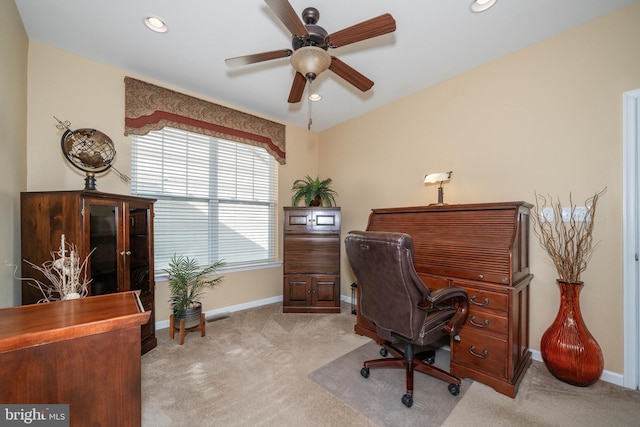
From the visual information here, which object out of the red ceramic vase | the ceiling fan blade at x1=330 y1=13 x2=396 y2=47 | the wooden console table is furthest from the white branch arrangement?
the red ceramic vase

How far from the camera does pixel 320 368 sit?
2.12m

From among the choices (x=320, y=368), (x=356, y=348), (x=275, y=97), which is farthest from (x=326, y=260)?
(x=275, y=97)

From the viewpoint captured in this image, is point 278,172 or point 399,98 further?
point 278,172

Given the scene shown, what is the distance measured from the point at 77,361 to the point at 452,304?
2.12 metres

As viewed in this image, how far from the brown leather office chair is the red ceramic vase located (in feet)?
2.52

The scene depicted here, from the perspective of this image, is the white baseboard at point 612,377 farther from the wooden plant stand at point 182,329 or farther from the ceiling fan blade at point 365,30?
the wooden plant stand at point 182,329

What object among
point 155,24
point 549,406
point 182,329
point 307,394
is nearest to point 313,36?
point 155,24

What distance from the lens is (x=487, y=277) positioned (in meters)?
1.88

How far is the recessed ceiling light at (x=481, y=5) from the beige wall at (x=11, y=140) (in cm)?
313

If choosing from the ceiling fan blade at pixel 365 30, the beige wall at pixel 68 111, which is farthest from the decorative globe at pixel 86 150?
the ceiling fan blade at pixel 365 30

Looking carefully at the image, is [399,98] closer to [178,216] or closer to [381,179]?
[381,179]

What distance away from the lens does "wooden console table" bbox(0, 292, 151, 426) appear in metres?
0.70

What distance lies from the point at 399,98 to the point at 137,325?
3.38m

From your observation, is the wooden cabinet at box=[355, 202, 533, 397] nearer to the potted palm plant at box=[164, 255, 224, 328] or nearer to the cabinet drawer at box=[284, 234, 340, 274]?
the cabinet drawer at box=[284, 234, 340, 274]
